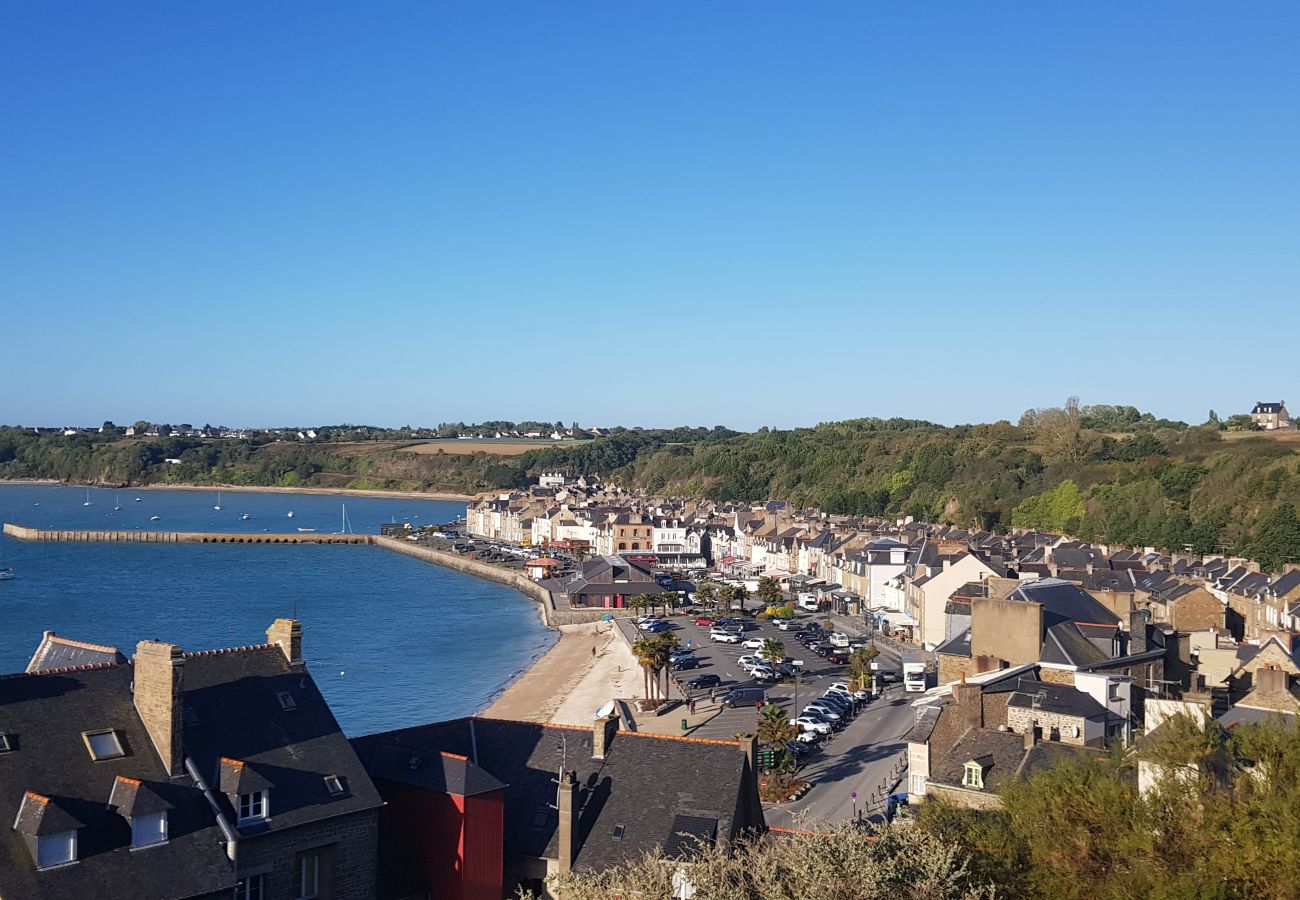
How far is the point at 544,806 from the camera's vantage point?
54.3 feet

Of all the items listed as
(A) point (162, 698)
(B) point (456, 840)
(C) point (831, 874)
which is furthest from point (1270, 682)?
(A) point (162, 698)

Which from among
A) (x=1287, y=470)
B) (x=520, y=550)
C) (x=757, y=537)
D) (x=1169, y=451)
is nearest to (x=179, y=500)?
(x=520, y=550)

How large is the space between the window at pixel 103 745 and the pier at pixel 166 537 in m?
93.0

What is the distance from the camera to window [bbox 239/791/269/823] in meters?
13.8

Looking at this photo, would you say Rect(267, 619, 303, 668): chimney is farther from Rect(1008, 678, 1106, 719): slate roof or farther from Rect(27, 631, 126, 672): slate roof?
Rect(1008, 678, 1106, 719): slate roof

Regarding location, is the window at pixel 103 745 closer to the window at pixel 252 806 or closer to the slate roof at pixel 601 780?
the window at pixel 252 806

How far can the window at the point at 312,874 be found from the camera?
14.2 m

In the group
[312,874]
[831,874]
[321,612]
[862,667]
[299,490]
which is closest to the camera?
[831,874]

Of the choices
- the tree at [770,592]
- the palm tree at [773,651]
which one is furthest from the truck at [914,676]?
the tree at [770,592]

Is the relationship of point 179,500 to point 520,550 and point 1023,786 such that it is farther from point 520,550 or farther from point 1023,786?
point 1023,786

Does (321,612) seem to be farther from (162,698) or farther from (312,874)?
(162,698)

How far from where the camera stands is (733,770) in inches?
646

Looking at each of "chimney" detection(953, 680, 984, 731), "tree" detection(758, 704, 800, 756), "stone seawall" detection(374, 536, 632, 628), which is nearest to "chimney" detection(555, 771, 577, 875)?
"chimney" detection(953, 680, 984, 731)

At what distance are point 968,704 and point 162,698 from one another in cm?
1386
